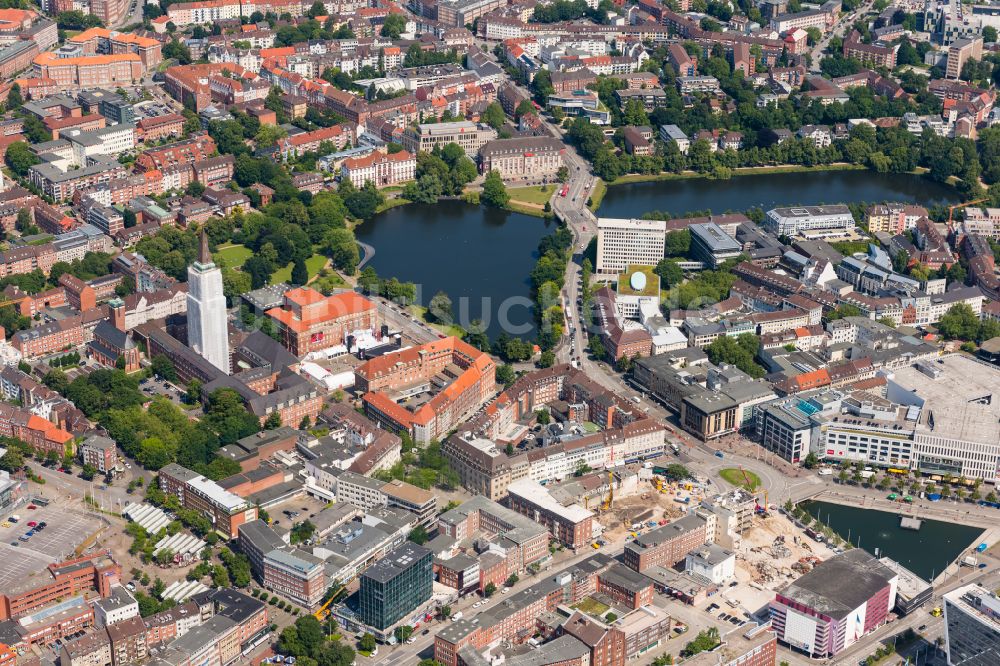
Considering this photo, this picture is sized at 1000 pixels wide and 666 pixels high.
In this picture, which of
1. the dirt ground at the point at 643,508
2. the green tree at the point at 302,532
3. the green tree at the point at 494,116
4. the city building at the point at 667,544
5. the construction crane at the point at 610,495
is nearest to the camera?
the city building at the point at 667,544

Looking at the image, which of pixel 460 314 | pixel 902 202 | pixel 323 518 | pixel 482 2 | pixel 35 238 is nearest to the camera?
pixel 323 518

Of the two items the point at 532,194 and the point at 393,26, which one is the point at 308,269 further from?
the point at 393,26

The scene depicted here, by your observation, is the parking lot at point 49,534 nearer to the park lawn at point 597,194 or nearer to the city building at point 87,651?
the city building at point 87,651

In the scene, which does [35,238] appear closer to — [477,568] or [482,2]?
[477,568]

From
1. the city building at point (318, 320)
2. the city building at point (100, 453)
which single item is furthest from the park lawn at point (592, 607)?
the city building at point (318, 320)

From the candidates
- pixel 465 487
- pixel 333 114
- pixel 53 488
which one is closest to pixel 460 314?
pixel 465 487

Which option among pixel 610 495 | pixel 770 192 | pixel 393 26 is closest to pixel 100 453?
pixel 610 495
